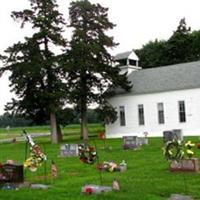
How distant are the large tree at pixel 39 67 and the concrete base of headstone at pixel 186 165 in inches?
1063

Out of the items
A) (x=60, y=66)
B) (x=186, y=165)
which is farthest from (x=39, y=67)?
(x=186, y=165)

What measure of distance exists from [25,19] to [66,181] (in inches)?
1272

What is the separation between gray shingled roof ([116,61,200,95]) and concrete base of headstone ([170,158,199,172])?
27.4 metres

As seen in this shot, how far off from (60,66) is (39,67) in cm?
198

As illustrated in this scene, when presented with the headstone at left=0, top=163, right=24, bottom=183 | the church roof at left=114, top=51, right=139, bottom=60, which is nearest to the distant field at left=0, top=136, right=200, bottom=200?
the headstone at left=0, top=163, right=24, bottom=183

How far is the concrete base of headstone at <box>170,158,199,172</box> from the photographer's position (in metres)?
18.4

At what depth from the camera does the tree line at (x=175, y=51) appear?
70750 millimetres

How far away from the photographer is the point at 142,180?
56.1ft

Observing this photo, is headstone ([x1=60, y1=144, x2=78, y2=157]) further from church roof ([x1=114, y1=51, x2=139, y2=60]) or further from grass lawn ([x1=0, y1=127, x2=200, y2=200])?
church roof ([x1=114, y1=51, x2=139, y2=60])

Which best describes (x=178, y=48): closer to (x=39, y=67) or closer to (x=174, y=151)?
(x=39, y=67)

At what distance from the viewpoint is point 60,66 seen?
46.3 m

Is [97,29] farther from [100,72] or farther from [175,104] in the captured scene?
[175,104]

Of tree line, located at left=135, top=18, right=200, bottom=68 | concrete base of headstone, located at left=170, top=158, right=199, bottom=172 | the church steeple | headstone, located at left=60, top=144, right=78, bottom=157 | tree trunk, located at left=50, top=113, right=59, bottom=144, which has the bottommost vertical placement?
concrete base of headstone, located at left=170, top=158, right=199, bottom=172

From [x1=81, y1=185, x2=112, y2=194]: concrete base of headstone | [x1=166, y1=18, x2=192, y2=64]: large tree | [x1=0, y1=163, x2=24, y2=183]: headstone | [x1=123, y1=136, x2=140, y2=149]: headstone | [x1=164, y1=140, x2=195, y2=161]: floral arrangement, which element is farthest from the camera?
[x1=166, y1=18, x2=192, y2=64]: large tree
